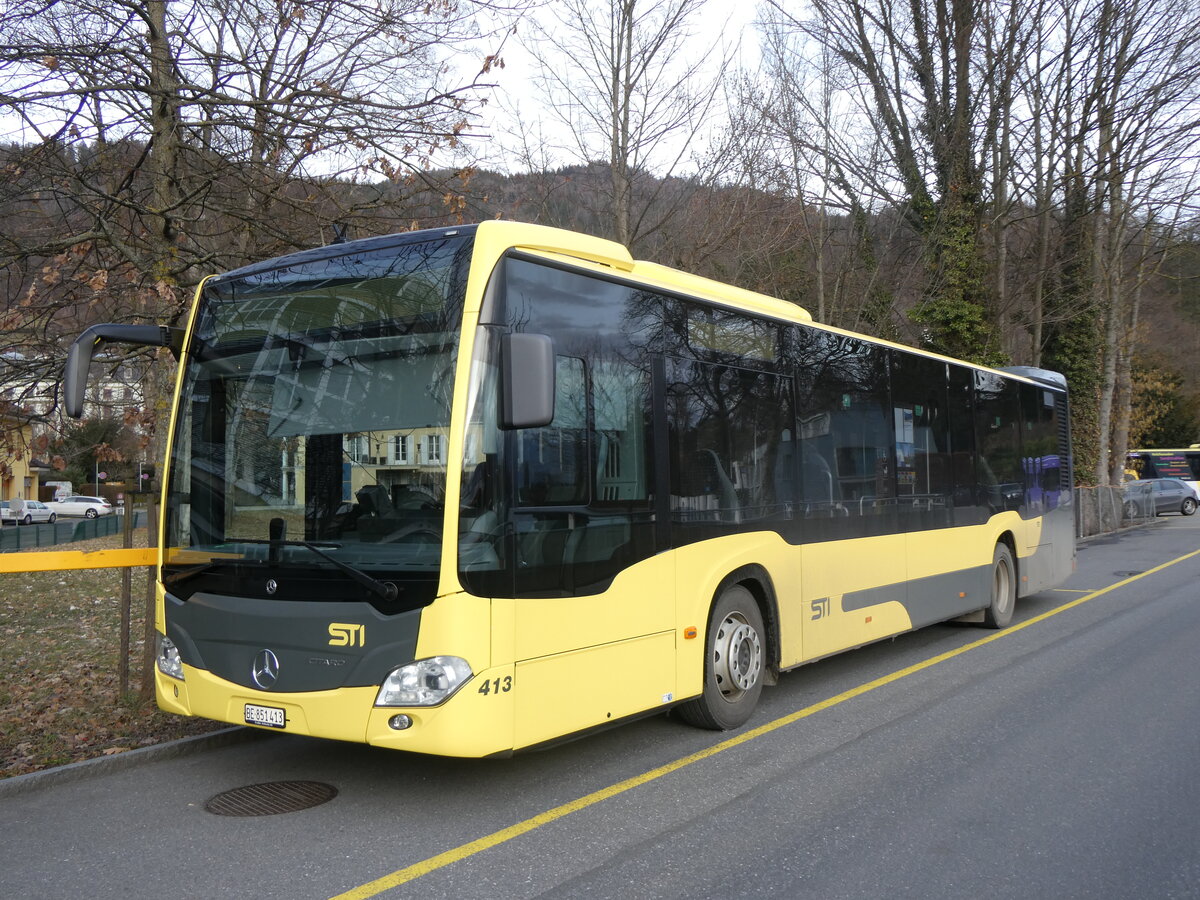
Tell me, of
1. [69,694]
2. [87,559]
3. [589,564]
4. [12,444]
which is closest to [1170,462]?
[589,564]

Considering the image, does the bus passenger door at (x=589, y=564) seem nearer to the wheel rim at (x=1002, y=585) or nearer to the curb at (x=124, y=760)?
the curb at (x=124, y=760)

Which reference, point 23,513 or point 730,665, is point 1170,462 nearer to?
point 730,665

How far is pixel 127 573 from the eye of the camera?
23.9 ft

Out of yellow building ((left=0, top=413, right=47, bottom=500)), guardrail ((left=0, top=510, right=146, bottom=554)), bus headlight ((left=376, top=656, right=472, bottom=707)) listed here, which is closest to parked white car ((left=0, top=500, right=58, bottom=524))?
guardrail ((left=0, top=510, right=146, bottom=554))

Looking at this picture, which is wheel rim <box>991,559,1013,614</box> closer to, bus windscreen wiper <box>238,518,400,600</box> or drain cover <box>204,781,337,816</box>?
drain cover <box>204,781,337,816</box>

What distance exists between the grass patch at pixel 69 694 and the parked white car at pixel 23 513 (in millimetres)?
44427

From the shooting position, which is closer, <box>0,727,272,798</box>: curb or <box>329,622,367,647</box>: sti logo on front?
<box>329,622,367,647</box>: sti logo on front

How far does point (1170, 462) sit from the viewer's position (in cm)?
5081

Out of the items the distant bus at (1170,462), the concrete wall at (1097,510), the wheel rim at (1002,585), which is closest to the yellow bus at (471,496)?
the wheel rim at (1002,585)

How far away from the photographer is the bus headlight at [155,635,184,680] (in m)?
5.84

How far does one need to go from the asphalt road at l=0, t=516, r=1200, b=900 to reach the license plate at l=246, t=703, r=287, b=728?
1.59 feet

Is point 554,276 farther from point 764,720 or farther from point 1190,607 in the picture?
point 1190,607

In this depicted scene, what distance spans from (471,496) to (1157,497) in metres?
39.9

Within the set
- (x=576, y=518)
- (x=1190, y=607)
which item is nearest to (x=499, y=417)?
(x=576, y=518)
